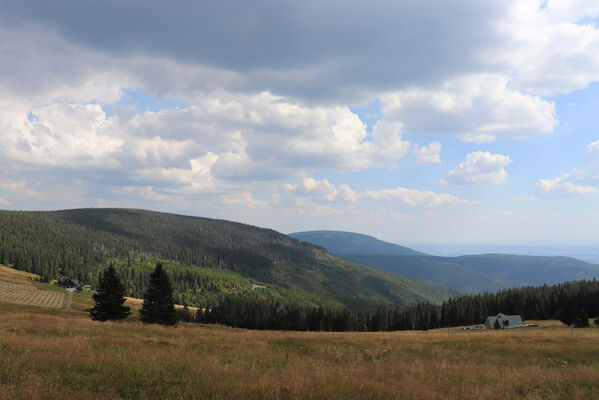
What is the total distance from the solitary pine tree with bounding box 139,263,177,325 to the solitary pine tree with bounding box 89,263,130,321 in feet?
10.9

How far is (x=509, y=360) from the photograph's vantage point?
17156mm

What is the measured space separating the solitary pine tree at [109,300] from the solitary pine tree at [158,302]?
10.9 ft

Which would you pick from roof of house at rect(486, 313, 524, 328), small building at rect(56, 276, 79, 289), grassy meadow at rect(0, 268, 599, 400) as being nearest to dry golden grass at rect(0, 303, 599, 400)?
grassy meadow at rect(0, 268, 599, 400)

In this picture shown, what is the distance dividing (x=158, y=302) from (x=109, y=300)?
6.80 m

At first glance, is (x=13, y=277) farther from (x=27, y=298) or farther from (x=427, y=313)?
(x=427, y=313)

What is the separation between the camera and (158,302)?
41.7m

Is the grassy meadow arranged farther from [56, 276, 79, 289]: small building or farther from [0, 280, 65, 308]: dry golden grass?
[56, 276, 79, 289]: small building

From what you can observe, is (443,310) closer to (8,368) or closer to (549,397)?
(549,397)

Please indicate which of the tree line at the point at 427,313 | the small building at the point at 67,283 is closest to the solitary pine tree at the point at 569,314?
the tree line at the point at 427,313

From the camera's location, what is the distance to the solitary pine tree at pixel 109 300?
41469 mm

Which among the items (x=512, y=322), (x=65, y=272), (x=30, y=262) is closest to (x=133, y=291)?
(x=65, y=272)

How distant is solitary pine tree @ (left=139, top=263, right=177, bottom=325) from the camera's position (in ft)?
135

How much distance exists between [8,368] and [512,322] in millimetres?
103037

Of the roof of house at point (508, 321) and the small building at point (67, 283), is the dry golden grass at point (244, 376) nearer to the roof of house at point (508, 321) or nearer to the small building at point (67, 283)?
the roof of house at point (508, 321)
